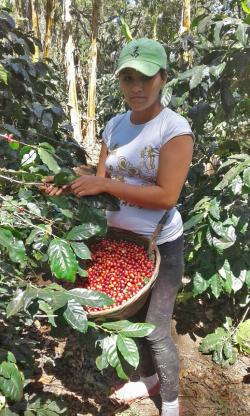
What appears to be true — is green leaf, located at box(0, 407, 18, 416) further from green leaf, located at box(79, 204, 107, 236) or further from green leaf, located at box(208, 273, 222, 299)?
green leaf, located at box(208, 273, 222, 299)

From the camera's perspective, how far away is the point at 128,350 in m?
1.13

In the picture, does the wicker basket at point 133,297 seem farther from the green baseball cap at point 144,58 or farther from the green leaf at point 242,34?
the green leaf at point 242,34

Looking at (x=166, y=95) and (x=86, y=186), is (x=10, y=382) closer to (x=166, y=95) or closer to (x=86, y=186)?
(x=86, y=186)

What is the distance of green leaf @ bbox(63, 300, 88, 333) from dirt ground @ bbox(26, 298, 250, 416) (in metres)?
0.95

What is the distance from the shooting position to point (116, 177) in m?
1.70

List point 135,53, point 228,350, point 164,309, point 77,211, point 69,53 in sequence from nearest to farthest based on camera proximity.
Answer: point 77,211, point 135,53, point 164,309, point 228,350, point 69,53

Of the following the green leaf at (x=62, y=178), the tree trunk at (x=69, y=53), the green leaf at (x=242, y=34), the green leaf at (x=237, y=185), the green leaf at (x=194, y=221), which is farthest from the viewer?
the tree trunk at (x=69, y=53)

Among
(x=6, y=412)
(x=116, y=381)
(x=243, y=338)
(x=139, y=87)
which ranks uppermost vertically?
(x=139, y=87)

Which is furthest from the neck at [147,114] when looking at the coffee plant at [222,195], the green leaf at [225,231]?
the green leaf at [225,231]

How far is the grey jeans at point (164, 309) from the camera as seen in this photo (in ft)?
5.69

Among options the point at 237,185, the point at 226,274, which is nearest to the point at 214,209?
the point at 237,185

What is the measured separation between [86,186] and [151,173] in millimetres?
346

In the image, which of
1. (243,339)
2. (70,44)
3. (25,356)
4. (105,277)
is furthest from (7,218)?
(70,44)

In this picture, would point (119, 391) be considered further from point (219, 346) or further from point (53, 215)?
point (53, 215)
